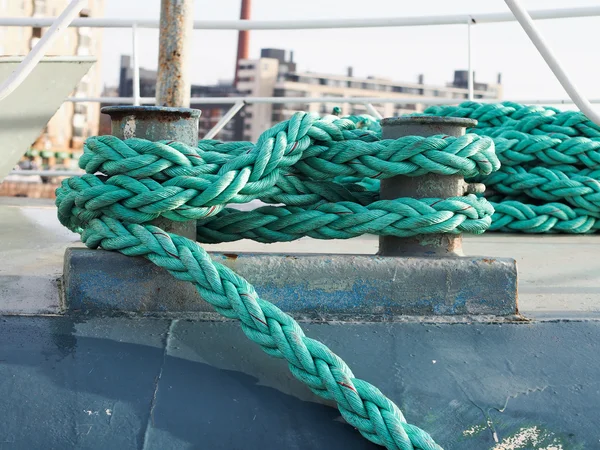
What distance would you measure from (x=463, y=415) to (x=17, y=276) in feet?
2.99

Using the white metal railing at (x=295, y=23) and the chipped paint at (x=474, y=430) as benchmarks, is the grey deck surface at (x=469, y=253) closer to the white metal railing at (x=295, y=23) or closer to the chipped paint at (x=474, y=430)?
the chipped paint at (x=474, y=430)

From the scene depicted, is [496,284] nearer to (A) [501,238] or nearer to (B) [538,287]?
(B) [538,287]

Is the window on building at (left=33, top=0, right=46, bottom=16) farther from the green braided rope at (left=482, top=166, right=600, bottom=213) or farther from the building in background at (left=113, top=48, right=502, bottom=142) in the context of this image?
the building in background at (left=113, top=48, right=502, bottom=142)

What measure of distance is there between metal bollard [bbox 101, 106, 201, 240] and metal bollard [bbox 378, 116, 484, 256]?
0.36m

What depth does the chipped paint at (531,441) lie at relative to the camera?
3.22 feet

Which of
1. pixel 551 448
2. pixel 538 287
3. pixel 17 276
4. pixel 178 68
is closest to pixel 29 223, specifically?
pixel 17 276

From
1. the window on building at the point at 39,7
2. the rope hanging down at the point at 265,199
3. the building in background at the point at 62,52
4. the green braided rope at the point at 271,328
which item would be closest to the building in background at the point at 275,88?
the building in background at the point at 62,52

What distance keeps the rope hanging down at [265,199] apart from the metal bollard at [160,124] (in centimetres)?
4

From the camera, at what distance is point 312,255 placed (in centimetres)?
126

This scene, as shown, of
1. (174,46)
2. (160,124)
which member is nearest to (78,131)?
(174,46)

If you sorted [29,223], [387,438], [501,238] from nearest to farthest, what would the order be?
1. [387,438]
2. [501,238]
3. [29,223]

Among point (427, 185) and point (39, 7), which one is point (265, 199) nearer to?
point (427, 185)

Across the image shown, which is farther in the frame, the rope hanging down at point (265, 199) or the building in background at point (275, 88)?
the building in background at point (275, 88)

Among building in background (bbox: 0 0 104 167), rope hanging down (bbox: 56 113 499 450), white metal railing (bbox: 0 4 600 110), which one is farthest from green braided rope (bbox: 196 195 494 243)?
building in background (bbox: 0 0 104 167)
